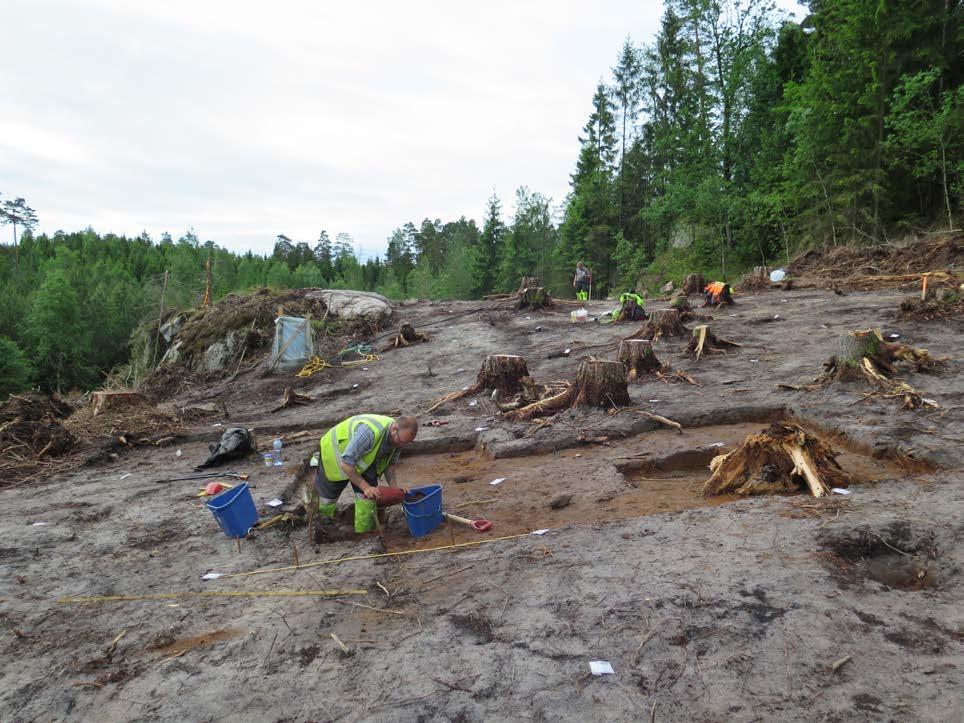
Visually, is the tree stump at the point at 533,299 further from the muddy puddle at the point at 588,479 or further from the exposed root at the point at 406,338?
the muddy puddle at the point at 588,479

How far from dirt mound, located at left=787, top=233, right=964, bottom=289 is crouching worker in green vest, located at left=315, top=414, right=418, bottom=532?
13199 millimetres

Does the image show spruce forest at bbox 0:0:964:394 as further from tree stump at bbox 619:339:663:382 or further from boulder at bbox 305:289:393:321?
tree stump at bbox 619:339:663:382

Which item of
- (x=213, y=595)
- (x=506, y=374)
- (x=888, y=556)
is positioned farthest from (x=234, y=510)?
(x=506, y=374)

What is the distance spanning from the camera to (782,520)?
382cm

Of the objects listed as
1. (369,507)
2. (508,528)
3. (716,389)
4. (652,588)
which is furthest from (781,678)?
(716,389)

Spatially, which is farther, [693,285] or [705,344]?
[693,285]

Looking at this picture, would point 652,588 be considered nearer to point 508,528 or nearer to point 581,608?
point 581,608

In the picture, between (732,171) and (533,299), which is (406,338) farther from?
(732,171)

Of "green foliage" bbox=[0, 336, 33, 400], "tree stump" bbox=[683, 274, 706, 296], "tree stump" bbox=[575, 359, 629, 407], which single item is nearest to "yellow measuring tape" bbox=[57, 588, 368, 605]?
"tree stump" bbox=[575, 359, 629, 407]

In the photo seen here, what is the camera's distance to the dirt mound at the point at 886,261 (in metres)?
14.0

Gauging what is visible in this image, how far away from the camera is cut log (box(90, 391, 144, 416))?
10.7m

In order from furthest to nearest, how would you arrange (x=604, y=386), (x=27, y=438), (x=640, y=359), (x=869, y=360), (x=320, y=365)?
(x=320, y=365)
(x=640, y=359)
(x=27, y=438)
(x=604, y=386)
(x=869, y=360)

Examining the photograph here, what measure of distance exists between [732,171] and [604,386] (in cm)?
2375

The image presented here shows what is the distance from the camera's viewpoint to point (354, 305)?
19.0m
